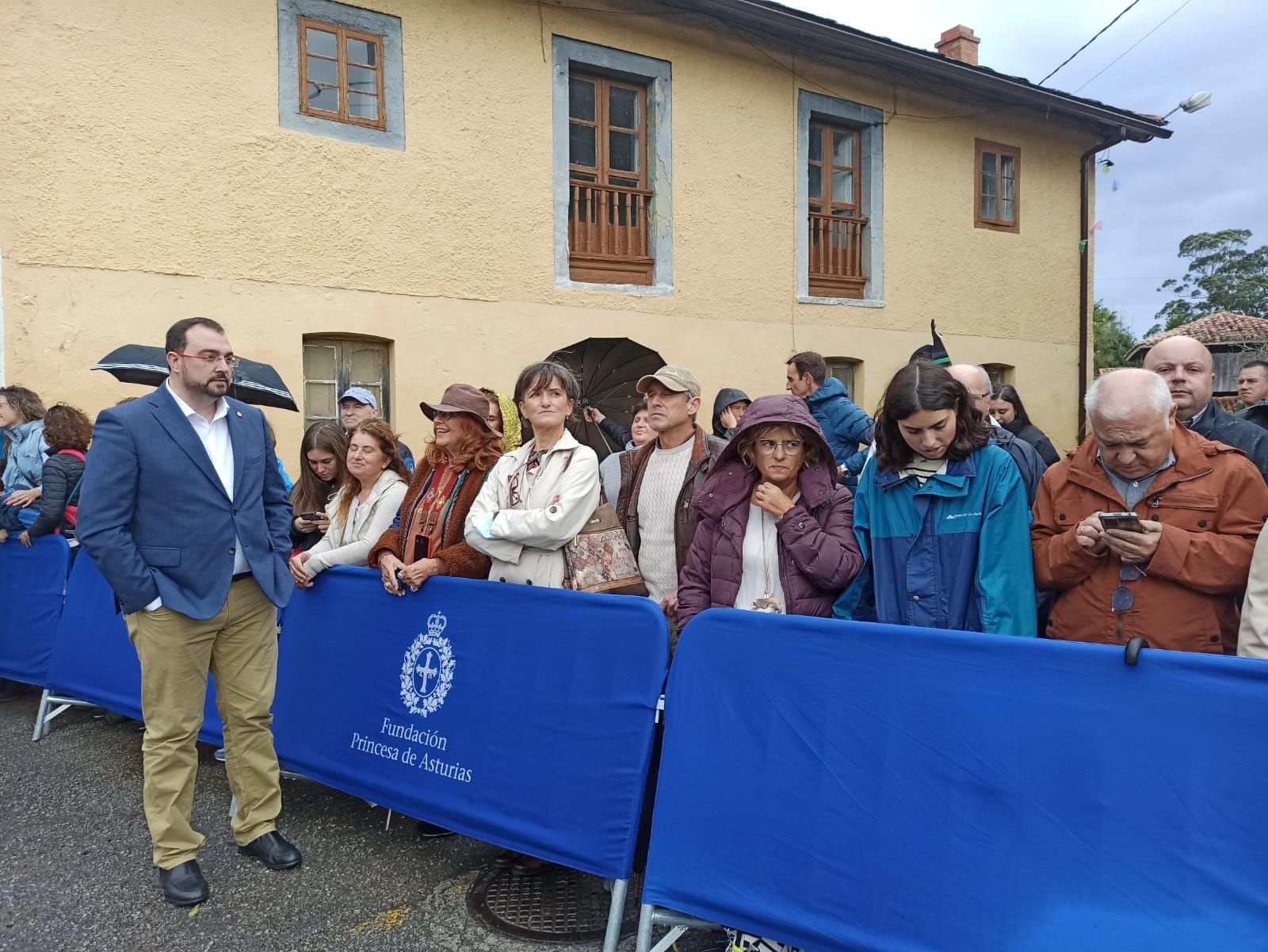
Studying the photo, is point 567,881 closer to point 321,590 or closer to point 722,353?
point 321,590

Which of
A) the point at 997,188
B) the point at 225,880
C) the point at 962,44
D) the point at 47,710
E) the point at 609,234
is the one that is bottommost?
the point at 225,880

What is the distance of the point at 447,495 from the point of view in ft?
13.5

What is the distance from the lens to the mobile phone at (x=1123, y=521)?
2703 millimetres

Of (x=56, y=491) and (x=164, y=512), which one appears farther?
(x=56, y=491)

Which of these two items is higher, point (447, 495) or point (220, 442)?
point (220, 442)

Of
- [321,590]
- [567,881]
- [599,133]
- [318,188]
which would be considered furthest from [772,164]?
[567,881]

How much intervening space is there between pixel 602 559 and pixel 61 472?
4.34 m

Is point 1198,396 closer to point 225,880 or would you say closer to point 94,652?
point 225,880

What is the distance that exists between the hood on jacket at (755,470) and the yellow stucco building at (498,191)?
6.22 metres

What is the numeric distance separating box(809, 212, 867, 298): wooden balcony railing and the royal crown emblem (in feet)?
31.5

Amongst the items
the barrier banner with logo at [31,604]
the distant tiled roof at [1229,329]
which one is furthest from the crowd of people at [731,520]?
the distant tiled roof at [1229,329]

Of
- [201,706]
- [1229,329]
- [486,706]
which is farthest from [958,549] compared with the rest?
[1229,329]

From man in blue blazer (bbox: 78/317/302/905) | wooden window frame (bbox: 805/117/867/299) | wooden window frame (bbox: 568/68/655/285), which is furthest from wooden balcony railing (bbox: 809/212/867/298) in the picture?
man in blue blazer (bbox: 78/317/302/905)

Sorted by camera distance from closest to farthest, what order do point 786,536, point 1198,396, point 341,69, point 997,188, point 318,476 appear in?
1. point 786,536
2. point 1198,396
3. point 318,476
4. point 341,69
5. point 997,188
